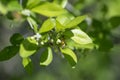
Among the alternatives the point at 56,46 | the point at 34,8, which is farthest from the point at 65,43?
the point at 34,8

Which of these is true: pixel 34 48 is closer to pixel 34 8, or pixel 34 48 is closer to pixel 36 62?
pixel 34 8

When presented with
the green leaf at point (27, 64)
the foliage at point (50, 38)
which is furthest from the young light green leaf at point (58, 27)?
the green leaf at point (27, 64)

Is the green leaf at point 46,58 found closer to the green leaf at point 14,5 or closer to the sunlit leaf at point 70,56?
the sunlit leaf at point 70,56

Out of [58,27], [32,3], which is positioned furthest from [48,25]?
[32,3]

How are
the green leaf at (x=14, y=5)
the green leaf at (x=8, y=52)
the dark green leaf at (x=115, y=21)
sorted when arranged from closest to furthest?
the green leaf at (x=8, y=52), the green leaf at (x=14, y=5), the dark green leaf at (x=115, y=21)

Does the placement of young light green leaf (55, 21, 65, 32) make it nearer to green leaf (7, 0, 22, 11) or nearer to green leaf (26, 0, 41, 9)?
green leaf (26, 0, 41, 9)

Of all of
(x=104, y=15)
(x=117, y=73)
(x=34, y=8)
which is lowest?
(x=117, y=73)

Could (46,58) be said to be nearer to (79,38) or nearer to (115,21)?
(79,38)
